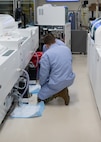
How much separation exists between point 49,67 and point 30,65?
1.23 meters

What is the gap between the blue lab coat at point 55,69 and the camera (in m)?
3.56

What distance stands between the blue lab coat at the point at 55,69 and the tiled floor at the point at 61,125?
0.28 metres

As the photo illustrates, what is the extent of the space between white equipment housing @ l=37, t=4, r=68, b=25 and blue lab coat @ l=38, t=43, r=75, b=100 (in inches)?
110

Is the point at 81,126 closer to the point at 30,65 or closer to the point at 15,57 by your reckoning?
the point at 15,57

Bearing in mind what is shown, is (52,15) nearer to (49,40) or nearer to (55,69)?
(49,40)

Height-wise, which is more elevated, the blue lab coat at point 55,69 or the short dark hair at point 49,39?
the short dark hair at point 49,39

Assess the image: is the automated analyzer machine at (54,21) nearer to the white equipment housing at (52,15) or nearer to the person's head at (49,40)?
the white equipment housing at (52,15)

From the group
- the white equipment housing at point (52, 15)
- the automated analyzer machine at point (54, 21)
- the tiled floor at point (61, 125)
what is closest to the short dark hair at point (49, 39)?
the tiled floor at point (61, 125)

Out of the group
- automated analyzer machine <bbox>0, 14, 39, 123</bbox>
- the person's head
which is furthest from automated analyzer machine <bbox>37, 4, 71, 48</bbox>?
the person's head

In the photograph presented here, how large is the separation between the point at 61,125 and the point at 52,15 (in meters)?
3.81

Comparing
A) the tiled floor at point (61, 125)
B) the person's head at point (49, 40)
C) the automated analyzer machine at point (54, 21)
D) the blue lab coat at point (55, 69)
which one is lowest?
the tiled floor at point (61, 125)

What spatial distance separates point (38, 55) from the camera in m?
5.09

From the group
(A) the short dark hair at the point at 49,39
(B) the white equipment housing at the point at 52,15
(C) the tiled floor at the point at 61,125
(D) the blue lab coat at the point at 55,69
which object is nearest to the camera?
(C) the tiled floor at the point at 61,125

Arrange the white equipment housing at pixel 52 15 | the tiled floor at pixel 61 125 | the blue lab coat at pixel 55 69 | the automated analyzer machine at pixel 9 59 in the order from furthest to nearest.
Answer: the white equipment housing at pixel 52 15, the blue lab coat at pixel 55 69, the tiled floor at pixel 61 125, the automated analyzer machine at pixel 9 59
